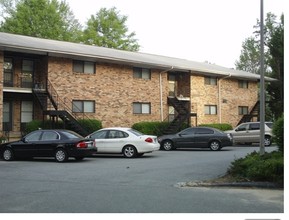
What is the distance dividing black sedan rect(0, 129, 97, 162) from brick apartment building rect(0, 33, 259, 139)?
6188mm

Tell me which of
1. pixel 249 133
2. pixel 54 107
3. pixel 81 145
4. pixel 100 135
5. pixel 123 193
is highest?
pixel 54 107

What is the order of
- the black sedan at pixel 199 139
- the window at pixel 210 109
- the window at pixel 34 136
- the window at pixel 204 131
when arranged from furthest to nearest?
1. the window at pixel 210 109
2. the window at pixel 204 131
3. the black sedan at pixel 199 139
4. the window at pixel 34 136

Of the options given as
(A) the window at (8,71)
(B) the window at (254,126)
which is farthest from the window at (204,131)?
(A) the window at (8,71)

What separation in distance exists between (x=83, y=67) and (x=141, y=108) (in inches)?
224

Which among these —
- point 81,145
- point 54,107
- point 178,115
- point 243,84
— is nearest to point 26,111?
point 54,107

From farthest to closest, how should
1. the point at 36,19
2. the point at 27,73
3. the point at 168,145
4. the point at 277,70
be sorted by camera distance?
the point at 36,19 < the point at 277,70 < the point at 27,73 < the point at 168,145

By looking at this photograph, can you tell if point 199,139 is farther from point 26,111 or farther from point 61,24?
point 61,24

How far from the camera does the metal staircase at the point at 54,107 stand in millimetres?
23719

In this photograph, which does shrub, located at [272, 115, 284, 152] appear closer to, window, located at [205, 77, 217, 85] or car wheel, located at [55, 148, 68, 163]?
car wheel, located at [55, 148, 68, 163]

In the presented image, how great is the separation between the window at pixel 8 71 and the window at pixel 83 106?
4185mm

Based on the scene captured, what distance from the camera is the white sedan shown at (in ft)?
60.5

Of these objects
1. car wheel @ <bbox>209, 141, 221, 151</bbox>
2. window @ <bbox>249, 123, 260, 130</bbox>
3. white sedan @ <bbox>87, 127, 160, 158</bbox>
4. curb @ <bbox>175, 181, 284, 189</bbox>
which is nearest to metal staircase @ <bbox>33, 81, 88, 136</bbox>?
white sedan @ <bbox>87, 127, 160, 158</bbox>

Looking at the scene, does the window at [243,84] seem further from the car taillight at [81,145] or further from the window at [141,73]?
the car taillight at [81,145]

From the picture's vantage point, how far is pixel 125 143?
18594 mm
